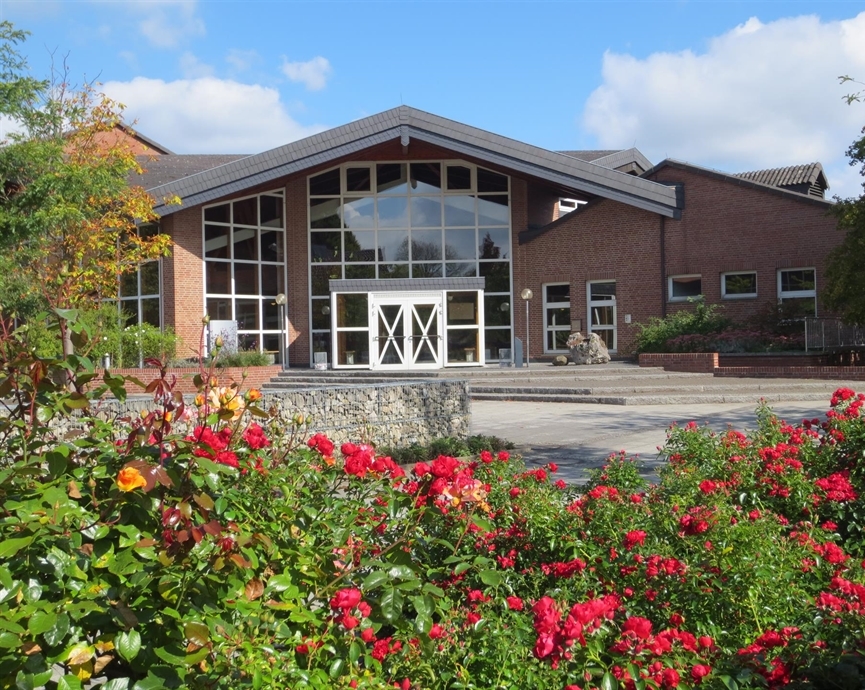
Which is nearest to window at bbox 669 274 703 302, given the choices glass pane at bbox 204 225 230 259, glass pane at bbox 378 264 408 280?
glass pane at bbox 378 264 408 280

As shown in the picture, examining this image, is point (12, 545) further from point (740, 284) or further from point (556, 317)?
point (556, 317)

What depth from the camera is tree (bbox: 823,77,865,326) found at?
1997 centimetres

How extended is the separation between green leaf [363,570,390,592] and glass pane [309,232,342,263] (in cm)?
2502

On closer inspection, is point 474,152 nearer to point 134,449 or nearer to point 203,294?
point 203,294

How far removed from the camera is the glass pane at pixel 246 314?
85.4 feet

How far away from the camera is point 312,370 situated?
2467 cm

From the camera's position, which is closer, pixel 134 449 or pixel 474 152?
pixel 134 449

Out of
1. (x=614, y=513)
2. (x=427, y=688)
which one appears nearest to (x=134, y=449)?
(x=427, y=688)

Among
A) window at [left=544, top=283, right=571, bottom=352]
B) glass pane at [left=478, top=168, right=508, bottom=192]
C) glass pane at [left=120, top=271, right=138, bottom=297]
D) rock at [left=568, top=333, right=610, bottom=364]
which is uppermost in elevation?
glass pane at [left=478, top=168, right=508, bottom=192]

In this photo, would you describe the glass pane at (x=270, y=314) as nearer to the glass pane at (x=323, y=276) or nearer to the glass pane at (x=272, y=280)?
the glass pane at (x=272, y=280)

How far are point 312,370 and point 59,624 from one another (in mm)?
22571

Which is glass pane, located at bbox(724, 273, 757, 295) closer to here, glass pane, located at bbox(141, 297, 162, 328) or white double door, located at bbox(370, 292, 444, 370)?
white double door, located at bbox(370, 292, 444, 370)

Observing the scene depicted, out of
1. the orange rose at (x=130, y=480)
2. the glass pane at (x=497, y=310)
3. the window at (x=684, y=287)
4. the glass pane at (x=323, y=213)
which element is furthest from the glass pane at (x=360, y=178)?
the orange rose at (x=130, y=480)

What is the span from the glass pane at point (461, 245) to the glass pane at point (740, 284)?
7404 millimetres
